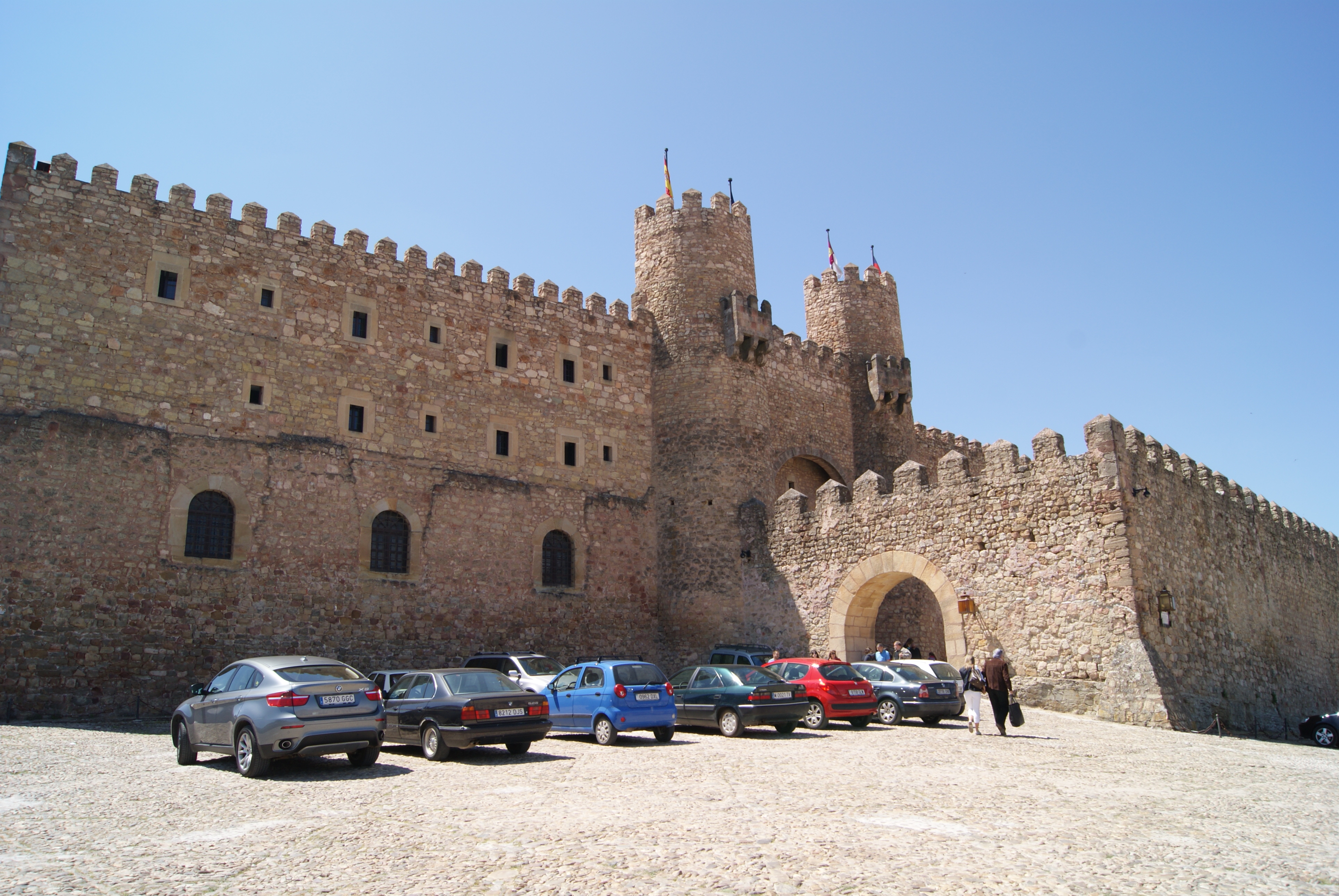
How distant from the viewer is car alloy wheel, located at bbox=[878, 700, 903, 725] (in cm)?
1554

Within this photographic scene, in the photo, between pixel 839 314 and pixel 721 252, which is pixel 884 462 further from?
pixel 721 252

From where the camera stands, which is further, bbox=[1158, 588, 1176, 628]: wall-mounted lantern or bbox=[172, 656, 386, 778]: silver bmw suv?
bbox=[1158, 588, 1176, 628]: wall-mounted lantern

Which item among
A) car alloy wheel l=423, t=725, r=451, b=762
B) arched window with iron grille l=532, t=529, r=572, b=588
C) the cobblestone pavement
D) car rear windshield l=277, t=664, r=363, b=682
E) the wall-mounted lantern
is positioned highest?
arched window with iron grille l=532, t=529, r=572, b=588

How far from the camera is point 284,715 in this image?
9289 millimetres

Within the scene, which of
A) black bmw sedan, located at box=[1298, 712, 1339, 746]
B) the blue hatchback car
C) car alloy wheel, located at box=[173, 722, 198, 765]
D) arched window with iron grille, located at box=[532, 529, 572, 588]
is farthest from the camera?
arched window with iron grille, located at box=[532, 529, 572, 588]

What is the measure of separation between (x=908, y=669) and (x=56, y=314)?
640 inches

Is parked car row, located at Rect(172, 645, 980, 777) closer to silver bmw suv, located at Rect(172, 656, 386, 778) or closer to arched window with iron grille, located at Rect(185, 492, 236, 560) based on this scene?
silver bmw suv, located at Rect(172, 656, 386, 778)

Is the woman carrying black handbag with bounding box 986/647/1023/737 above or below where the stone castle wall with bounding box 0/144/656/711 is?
below

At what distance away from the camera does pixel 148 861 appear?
594 cm

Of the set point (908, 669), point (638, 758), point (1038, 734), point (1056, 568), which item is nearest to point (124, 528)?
point (638, 758)

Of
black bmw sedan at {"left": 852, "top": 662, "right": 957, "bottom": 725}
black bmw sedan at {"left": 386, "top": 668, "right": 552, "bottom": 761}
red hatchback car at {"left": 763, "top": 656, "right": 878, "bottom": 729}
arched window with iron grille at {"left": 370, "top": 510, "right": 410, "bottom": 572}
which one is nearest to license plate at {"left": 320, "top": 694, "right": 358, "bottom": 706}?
black bmw sedan at {"left": 386, "top": 668, "right": 552, "bottom": 761}

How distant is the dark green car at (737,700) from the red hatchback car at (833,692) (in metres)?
0.30

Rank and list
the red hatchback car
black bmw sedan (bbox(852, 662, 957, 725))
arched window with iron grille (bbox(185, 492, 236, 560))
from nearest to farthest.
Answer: the red hatchback car < black bmw sedan (bbox(852, 662, 957, 725)) < arched window with iron grille (bbox(185, 492, 236, 560))

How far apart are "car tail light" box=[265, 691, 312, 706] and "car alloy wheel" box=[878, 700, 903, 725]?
988 cm
